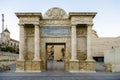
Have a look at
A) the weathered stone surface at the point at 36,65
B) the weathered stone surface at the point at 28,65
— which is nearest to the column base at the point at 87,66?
the weathered stone surface at the point at 36,65

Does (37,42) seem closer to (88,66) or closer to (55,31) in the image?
(55,31)

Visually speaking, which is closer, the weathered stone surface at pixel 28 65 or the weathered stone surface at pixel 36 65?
the weathered stone surface at pixel 36 65

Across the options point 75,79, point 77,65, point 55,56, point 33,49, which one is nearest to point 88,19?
point 77,65

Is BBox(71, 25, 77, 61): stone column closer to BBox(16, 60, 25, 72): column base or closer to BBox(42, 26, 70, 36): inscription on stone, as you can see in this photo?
BBox(42, 26, 70, 36): inscription on stone

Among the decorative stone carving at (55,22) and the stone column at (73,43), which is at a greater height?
the decorative stone carving at (55,22)

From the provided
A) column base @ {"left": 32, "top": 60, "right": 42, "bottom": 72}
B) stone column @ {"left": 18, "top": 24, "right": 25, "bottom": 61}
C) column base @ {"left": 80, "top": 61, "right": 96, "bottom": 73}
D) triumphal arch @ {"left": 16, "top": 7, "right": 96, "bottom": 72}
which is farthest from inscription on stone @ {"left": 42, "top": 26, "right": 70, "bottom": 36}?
column base @ {"left": 80, "top": 61, "right": 96, "bottom": 73}

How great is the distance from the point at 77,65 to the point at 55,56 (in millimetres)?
45494

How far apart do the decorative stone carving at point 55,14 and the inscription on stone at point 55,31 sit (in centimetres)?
114

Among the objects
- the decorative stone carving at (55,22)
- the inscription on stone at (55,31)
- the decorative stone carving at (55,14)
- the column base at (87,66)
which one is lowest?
the column base at (87,66)

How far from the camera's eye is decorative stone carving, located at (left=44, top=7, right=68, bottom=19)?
2231 centimetres

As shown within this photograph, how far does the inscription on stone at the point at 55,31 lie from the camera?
2242 centimetres

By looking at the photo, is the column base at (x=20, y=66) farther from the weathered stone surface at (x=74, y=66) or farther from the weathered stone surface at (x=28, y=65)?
the weathered stone surface at (x=74, y=66)

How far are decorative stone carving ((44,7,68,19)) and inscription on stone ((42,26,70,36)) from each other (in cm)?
114

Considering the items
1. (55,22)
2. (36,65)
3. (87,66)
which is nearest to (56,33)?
(55,22)
